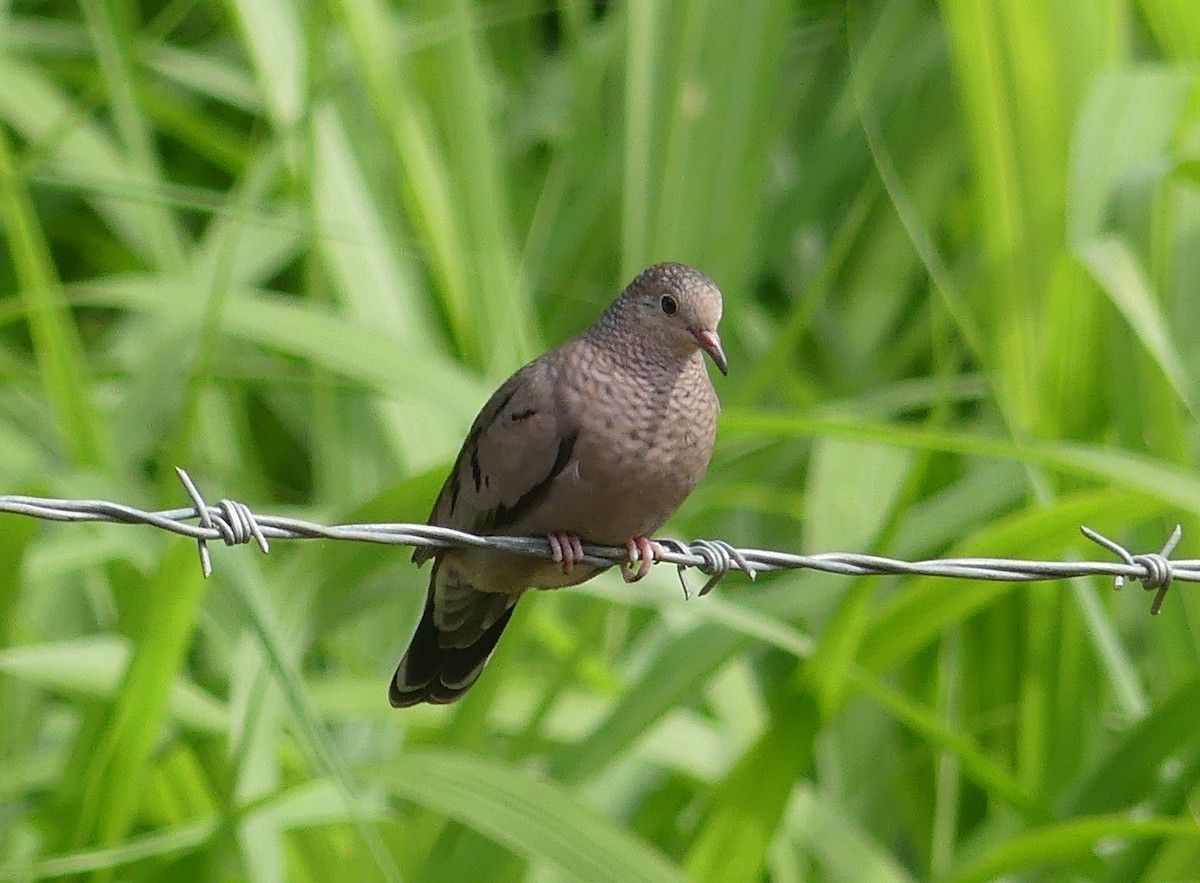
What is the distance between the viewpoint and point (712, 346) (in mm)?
2309

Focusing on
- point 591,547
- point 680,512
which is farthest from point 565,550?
point 680,512

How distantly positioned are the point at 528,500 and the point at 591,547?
4.0 inches

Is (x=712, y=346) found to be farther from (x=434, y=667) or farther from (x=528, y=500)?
(x=434, y=667)

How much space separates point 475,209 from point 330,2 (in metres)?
0.53

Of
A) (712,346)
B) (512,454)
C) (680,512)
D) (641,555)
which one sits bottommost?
(641,555)

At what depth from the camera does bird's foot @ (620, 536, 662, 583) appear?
2215 millimetres

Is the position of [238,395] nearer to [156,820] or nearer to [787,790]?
[156,820]

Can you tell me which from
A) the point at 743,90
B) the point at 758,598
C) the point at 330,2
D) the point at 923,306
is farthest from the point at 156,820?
the point at 923,306

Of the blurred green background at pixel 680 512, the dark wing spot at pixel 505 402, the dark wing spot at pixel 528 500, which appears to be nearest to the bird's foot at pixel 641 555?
the dark wing spot at pixel 528 500

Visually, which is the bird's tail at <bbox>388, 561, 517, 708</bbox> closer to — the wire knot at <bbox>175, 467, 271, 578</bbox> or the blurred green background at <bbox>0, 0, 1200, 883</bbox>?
the blurred green background at <bbox>0, 0, 1200, 883</bbox>

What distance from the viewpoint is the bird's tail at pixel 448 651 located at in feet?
8.01

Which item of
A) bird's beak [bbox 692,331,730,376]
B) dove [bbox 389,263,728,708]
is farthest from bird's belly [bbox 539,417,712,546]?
bird's beak [bbox 692,331,730,376]

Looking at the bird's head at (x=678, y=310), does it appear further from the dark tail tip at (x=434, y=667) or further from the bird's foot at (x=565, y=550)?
the dark tail tip at (x=434, y=667)

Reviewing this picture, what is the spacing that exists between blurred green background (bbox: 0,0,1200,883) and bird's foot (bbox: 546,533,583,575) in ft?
1.28
